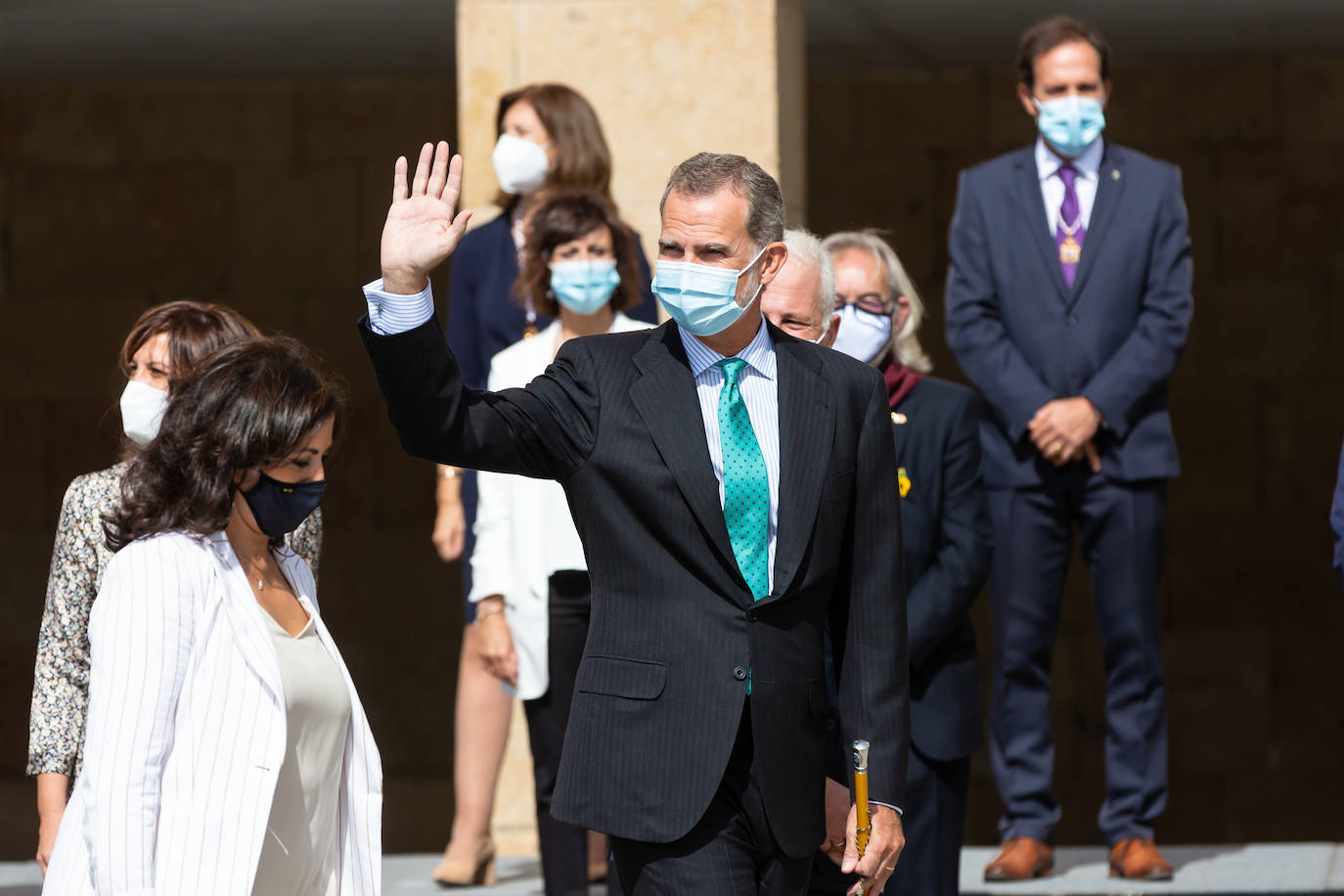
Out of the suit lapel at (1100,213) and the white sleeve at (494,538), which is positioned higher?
the suit lapel at (1100,213)

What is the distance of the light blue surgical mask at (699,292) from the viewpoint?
323cm

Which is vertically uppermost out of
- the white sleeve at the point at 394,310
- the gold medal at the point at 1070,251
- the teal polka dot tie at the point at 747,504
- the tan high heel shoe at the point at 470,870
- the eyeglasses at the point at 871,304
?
the gold medal at the point at 1070,251

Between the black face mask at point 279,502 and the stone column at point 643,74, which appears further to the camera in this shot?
the stone column at point 643,74

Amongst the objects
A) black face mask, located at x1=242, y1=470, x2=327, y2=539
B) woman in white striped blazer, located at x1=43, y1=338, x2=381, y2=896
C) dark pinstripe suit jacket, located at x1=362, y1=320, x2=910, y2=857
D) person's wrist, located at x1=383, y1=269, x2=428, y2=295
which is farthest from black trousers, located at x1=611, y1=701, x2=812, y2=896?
person's wrist, located at x1=383, y1=269, x2=428, y2=295

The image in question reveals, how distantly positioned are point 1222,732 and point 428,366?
7971 mm

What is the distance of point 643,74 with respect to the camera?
683cm

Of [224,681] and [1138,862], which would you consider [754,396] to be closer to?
[224,681]

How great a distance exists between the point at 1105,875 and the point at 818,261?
7.53 feet

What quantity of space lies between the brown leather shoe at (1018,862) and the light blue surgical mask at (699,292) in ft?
8.69

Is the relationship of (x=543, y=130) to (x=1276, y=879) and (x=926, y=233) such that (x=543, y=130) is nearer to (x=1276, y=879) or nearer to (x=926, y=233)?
(x=1276, y=879)

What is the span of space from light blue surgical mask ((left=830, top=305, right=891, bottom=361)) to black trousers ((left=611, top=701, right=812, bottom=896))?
1.53 m

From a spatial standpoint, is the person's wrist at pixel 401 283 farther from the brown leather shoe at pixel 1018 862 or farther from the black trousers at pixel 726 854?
the brown leather shoe at pixel 1018 862

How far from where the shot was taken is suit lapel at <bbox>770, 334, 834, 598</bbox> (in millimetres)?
3170

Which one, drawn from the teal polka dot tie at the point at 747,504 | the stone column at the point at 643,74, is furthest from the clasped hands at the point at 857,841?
the stone column at the point at 643,74
